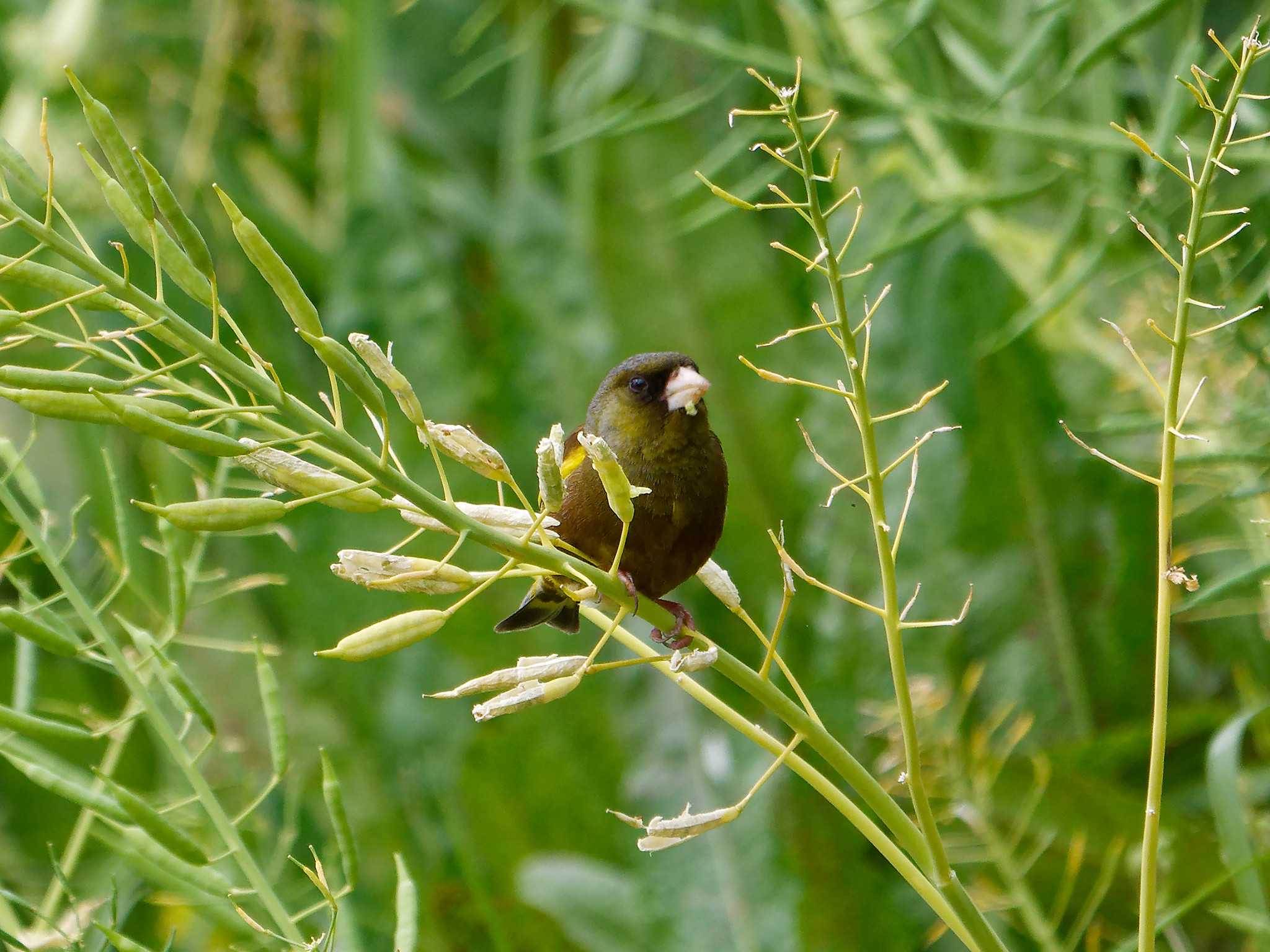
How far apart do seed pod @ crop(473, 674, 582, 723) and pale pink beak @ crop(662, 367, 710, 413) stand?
0.48 meters

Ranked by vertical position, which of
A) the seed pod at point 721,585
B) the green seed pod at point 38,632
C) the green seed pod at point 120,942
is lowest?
the green seed pod at point 120,942

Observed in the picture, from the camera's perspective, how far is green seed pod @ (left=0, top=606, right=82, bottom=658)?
2.17 feet

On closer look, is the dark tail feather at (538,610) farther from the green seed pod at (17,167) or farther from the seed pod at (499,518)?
the green seed pod at (17,167)

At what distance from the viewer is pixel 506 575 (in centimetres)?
62

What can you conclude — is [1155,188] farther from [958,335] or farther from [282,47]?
[282,47]

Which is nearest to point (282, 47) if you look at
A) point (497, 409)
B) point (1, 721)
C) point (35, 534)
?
point (497, 409)

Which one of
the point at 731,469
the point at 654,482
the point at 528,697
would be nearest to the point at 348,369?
the point at 528,697

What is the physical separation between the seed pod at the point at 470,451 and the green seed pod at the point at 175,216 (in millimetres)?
119

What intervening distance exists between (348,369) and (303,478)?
6 centimetres

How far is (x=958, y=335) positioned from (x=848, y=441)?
0.80ft

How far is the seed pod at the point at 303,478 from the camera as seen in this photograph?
56 centimetres

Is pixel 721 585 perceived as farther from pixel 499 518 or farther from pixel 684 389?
pixel 684 389

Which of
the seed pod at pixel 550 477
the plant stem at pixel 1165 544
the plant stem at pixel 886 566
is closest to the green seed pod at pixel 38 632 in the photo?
the seed pod at pixel 550 477

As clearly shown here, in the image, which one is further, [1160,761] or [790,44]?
[790,44]
